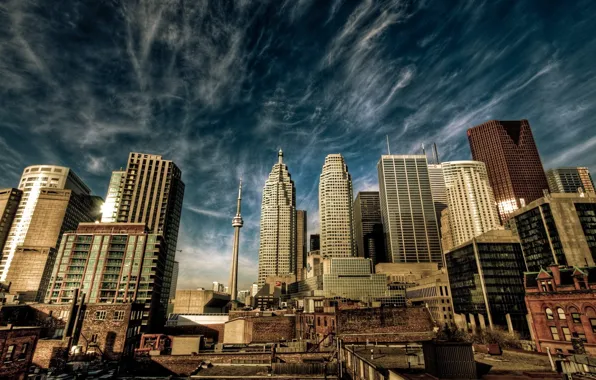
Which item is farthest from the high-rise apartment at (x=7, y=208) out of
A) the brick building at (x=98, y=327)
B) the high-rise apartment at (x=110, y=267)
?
the brick building at (x=98, y=327)

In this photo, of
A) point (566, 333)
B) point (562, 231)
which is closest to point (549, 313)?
point (566, 333)

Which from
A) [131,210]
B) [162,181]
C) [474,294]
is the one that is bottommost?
[474,294]

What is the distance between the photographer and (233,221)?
190000mm

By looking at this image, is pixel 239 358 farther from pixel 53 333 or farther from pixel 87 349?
pixel 53 333

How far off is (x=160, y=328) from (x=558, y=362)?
129m

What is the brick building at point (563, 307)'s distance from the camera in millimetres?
45219

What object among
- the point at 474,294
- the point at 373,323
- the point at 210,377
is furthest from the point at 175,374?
the point at 474,294

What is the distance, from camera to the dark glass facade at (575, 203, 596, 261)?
10350 centimetres

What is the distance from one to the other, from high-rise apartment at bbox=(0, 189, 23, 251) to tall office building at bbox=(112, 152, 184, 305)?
77.5 m

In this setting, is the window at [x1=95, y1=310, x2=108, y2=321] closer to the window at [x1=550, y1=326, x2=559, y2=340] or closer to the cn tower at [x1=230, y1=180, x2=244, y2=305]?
the window at [x1=550, y1=326, x2=559, y2=340]

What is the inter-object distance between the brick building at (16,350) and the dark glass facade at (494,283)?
128 m

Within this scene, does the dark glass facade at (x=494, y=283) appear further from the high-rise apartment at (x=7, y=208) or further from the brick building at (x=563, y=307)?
the high-rise apartment at (x=7, y=208)

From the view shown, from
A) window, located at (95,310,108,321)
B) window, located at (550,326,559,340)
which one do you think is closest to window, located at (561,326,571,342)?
window, located at (550,326,559,340)

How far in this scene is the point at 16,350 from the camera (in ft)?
105
